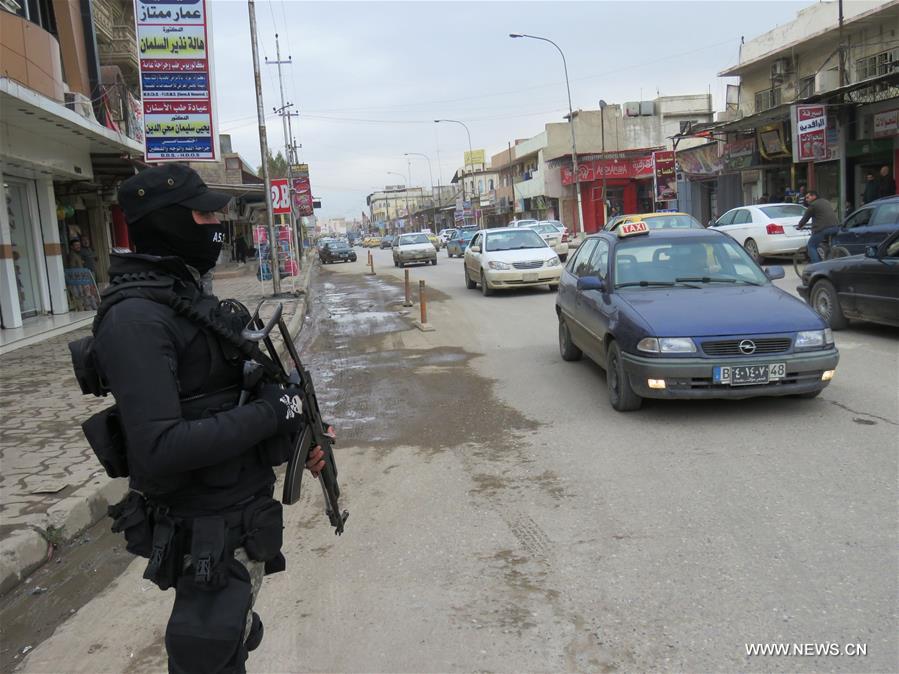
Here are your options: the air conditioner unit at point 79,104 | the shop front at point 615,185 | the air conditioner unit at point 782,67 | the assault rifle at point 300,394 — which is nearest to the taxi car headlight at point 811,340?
the assault rifle at point 300,394

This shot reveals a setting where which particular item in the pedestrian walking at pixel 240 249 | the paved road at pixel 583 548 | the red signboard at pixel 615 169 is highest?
the red signboard at pixel 615 169

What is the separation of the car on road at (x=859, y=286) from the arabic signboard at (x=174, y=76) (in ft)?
29.5

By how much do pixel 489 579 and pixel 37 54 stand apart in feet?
45.0

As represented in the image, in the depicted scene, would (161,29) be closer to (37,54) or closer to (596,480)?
(37,54)

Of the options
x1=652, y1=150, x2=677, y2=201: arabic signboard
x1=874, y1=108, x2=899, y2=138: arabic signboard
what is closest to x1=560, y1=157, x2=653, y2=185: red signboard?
x1=652, y1=150, x2=677, y2=201: arabic signboard

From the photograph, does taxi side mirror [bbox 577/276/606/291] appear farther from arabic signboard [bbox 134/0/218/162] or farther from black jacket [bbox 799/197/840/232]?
black jacket [bbox 799/197/840/232]

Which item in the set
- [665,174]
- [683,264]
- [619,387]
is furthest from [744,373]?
[665,174]

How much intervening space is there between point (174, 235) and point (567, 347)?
726 cm

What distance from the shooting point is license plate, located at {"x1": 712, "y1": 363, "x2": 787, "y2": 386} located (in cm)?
591

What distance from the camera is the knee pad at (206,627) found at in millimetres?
2053

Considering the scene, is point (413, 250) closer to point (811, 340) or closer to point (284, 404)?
point (811, 340)

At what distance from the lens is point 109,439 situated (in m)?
2.13

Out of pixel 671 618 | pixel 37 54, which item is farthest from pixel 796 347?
pixel 37 54

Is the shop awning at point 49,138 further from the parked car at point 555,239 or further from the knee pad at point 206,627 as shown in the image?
the parked car at point 555,239
